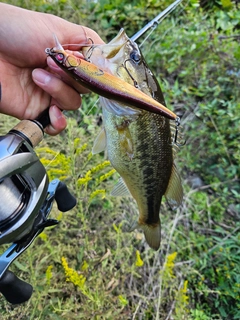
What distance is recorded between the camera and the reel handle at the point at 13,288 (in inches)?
38.0

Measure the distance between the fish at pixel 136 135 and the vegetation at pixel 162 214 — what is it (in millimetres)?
176

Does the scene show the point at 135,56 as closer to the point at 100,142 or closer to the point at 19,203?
the point at 100,142

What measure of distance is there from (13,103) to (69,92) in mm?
290

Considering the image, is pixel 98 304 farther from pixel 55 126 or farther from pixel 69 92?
pixel 69 92

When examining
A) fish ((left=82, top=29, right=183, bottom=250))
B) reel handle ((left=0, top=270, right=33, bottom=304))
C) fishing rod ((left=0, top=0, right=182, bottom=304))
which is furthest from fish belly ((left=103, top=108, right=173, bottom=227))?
reel handle ((left=0, top=270, right=33, bottom=304))

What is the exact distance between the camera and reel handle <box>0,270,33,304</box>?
964mm

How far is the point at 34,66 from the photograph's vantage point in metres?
1.42

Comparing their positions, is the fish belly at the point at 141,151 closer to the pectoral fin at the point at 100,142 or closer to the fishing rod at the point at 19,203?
the pectoral fin at the point at 100,142

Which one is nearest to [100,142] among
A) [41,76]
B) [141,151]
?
[141,151]

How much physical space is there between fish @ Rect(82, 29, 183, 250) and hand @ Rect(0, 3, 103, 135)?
228 mm

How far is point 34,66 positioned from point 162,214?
1498 millimetres

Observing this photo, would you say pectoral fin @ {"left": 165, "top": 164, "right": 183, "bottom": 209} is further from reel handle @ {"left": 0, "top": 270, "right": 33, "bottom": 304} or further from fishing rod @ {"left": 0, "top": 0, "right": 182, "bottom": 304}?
reel handle @ {"left": 0, "top": 270, "right": 33, "bottom": 304}

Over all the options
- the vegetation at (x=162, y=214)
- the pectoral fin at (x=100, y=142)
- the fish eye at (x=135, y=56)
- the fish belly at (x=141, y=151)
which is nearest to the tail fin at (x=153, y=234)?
the vegetation at (x=162, y=214)

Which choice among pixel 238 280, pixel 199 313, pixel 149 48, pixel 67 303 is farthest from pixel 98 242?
pixel 149 48
